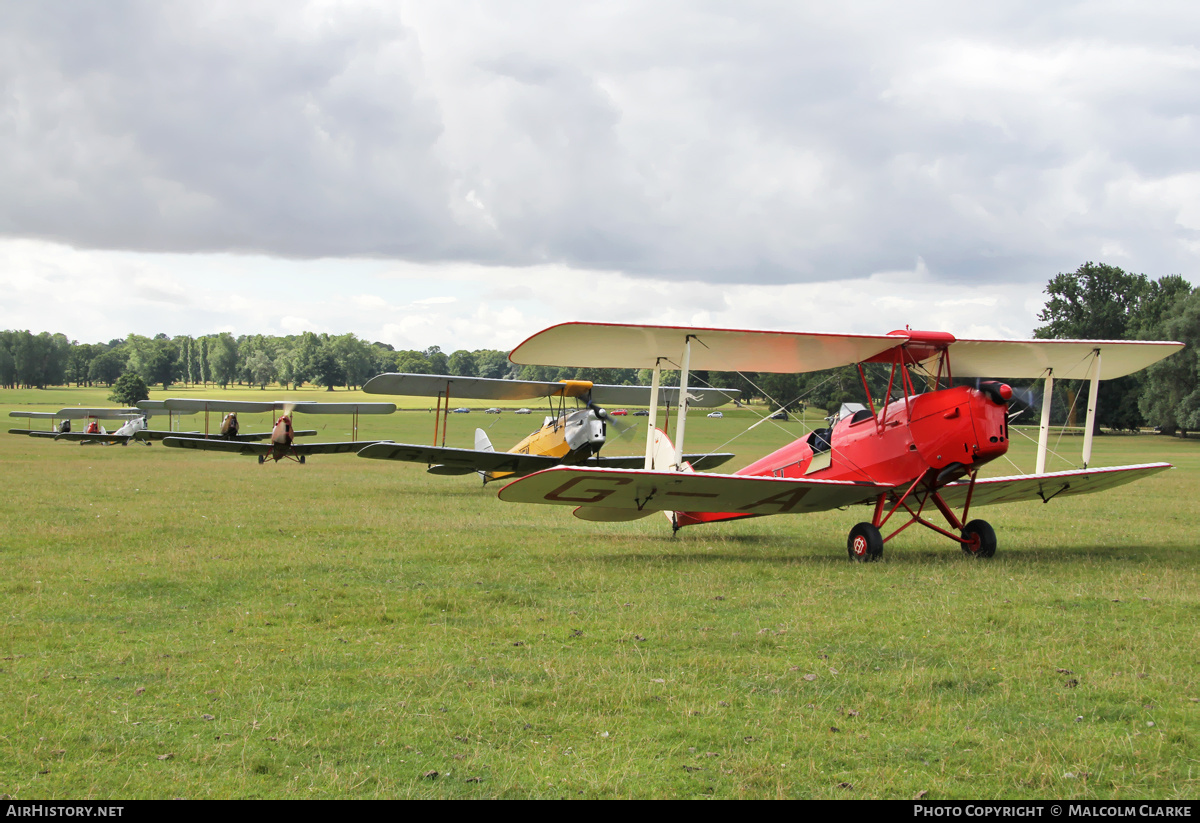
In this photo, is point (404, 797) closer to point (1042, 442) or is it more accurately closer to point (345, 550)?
point (345, 550)

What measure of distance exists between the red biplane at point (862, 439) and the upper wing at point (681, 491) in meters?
0.02

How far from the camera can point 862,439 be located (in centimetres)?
1066

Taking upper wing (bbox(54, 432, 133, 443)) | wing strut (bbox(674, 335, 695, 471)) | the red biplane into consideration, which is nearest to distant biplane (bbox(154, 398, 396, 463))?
upper wing (bbox(54, 432, 133, 443))

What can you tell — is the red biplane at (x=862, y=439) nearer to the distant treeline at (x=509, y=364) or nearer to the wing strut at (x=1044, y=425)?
the wing strut at (x=1044, y=425)

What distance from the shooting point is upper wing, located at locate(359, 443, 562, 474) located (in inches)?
770

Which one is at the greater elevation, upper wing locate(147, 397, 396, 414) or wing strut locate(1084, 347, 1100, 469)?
wing strut locate(1084, 347, 1100, 469)

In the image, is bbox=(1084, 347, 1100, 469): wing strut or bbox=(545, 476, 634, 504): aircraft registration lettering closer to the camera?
Result: bbox=(545, 476, 634, 504): aircraft registration lettering

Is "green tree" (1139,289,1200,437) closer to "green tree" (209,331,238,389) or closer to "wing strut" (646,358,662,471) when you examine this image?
"wing strut" (646,358,662,471)

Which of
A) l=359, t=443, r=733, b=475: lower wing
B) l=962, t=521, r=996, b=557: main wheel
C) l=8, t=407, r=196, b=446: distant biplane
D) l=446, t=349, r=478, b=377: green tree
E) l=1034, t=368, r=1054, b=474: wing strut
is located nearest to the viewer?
l=962, t=521, r=996, b=557: main wheel

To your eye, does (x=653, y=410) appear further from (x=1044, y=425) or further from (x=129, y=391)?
(x=129, y=391)

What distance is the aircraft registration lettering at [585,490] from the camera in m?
9.53

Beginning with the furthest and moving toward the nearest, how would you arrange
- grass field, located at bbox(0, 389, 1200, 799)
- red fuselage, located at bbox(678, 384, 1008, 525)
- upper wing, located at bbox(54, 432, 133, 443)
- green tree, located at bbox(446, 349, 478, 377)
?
1. green tree, located at bbox(446, 349, 478, 377)
2. upper wing, located at bbox(54, 432, 133, 443)
3. red fuselage, located at bbox(678, 384, 1008, 525)
4. grass field, located at bbox(0, 389, 1200, 799)

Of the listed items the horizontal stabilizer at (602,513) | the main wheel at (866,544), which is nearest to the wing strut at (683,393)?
the horizontal stabilizer at (602,513)
